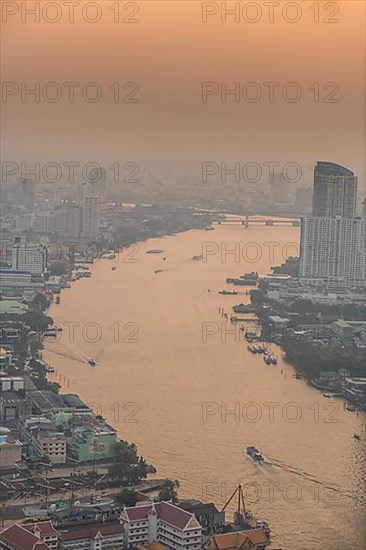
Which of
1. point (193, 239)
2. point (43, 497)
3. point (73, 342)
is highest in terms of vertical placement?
point (193, 239)

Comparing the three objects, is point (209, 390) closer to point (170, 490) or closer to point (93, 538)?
point (170, 490)

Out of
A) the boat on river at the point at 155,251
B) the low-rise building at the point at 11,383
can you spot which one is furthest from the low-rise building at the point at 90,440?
the boat on river at the point at 155,251

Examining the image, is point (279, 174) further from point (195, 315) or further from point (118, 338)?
point (118, 338)

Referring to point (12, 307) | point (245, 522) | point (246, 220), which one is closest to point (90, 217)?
point (12, 307)

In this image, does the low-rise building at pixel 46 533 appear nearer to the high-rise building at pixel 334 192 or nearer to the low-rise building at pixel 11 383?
the low-rise building at pixel 11 383

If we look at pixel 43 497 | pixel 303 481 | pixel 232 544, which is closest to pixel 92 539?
pixel 232 544

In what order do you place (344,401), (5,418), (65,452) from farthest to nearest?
(344,401) < (5,418) < (65,452)

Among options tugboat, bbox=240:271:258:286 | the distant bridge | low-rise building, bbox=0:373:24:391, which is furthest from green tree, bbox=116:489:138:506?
tugboat, bbox=240:271:258:286
